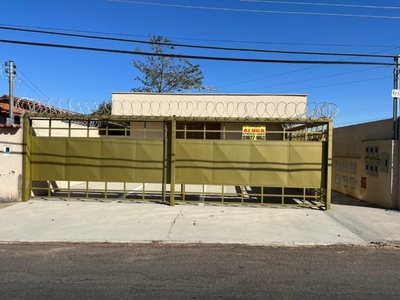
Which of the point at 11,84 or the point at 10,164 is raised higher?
the point at 11,84

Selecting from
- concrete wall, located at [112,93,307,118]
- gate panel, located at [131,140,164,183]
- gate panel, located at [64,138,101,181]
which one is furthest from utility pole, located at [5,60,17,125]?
concrete wall, located at [112,93,307,118]

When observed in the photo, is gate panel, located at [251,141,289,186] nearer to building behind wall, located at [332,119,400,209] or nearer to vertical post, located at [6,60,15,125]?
building behind wall, located at [332,119,400,209]

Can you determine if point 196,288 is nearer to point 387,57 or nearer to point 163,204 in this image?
point 163,204

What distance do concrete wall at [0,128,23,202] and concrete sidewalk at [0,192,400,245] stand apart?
510mm

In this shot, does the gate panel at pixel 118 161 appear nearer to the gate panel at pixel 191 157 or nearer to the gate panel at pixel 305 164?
the gate panel at pixel 191 157

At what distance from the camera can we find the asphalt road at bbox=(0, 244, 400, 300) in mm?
4004

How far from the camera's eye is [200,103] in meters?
17.5

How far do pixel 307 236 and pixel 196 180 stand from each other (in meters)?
3.98

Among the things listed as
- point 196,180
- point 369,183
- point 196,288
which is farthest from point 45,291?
point 369,183

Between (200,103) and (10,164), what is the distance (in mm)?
10117

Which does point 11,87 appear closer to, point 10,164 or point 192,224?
point 10,164

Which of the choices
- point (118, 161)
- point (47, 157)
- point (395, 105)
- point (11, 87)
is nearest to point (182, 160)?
point (118, 161)

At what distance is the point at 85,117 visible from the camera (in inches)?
384

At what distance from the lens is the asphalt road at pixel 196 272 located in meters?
4.00
